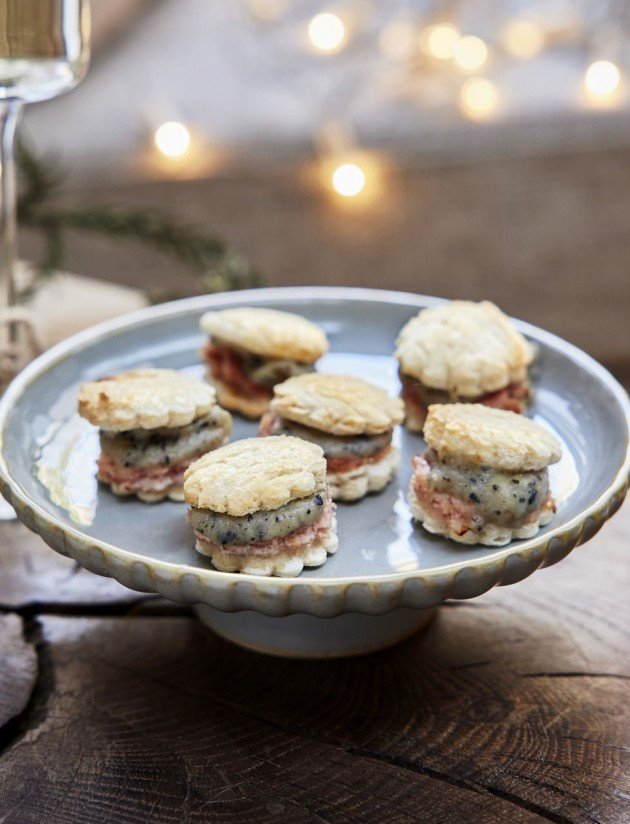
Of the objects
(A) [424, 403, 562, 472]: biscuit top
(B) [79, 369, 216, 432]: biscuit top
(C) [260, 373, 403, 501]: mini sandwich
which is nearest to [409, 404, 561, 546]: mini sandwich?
(A) [424, 403, 562, 472]: biscuit top

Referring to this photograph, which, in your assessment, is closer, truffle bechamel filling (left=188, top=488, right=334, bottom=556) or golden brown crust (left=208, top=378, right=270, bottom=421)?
truffle bechamel filling (left=188, top=488, right=334, bottom=556)

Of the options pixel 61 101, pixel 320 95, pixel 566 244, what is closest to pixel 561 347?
pixel 566 244

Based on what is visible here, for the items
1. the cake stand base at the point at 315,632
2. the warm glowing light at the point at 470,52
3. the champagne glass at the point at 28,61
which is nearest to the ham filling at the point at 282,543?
the cake stand base at the point at 315,632

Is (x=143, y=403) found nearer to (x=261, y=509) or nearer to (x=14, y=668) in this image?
(x=261, y=509)

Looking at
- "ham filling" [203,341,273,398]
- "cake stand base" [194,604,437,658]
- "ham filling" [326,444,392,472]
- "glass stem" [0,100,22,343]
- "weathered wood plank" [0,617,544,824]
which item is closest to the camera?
"weathered wood plank" [0,617,544,824]

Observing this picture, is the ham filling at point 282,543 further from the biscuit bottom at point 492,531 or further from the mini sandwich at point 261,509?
the biscuit bottom at point 492,531

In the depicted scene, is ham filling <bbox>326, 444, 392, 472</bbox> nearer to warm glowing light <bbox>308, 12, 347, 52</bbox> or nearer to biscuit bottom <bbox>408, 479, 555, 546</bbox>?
biscuit bottom <bbox>408, 479, 555, 546</bbox>
